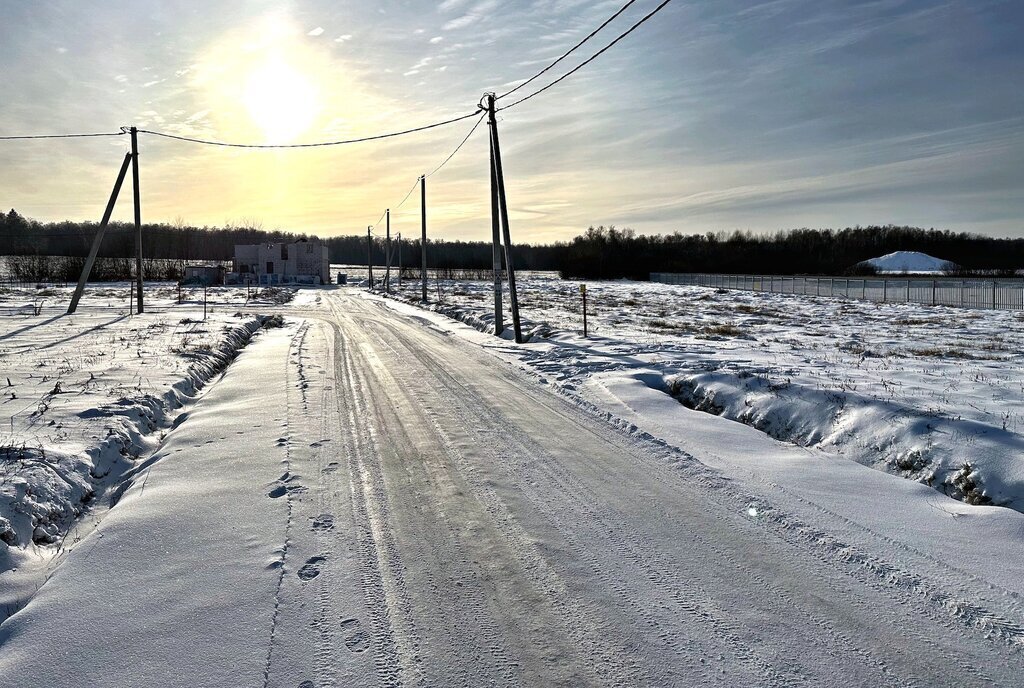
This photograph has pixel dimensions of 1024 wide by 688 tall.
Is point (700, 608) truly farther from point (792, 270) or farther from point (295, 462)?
point (792, 270)

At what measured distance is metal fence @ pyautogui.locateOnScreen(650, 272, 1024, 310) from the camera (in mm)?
36188

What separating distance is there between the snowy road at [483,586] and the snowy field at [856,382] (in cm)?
193

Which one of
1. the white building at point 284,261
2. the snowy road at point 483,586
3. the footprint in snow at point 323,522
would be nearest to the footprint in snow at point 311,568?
the snowy road at point 483,586

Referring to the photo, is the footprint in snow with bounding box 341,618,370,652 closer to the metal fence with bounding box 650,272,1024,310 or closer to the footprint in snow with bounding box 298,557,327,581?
the footprint in snow with bounding box 298,557,327,581

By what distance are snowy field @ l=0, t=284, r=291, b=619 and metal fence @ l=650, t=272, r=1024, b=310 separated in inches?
1568

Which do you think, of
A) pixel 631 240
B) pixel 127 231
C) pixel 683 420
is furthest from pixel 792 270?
pixel 127 231

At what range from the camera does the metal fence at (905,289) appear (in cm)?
3619

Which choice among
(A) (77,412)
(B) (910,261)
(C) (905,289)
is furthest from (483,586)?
(B) (910,261)

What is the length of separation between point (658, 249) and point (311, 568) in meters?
108

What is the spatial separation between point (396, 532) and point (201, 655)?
159 cm

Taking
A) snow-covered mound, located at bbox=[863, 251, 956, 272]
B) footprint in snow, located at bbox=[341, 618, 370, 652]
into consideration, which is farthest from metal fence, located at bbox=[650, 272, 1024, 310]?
snow-covered mound, located at bbox=[863, 251, 956, 272]

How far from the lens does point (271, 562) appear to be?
397 cm

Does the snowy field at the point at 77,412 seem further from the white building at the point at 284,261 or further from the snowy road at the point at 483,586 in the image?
the white building at the point at 284,261

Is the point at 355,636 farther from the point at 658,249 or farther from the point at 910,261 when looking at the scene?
the point at 910,261
